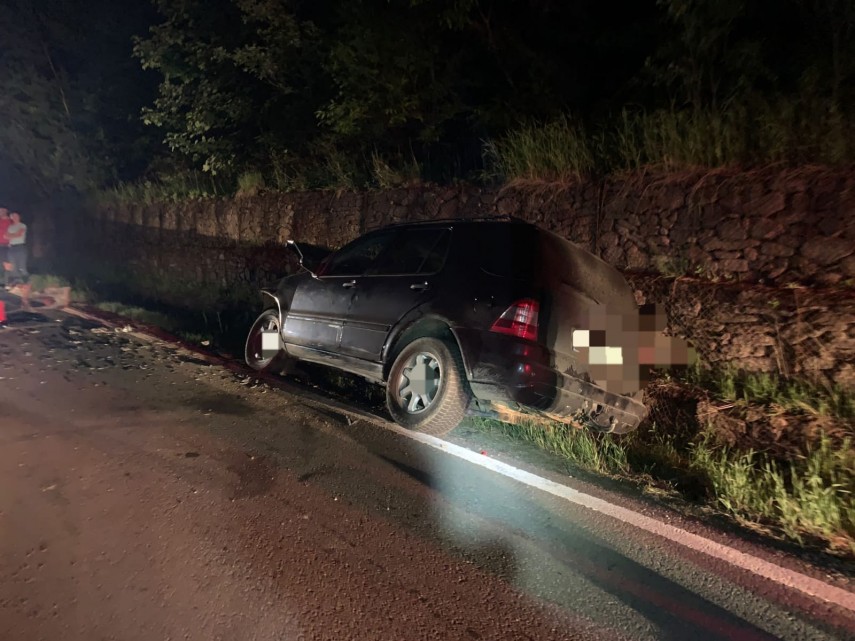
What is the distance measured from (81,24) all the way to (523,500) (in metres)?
20.9

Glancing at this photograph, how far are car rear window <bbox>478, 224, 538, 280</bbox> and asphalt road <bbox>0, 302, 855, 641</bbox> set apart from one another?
141cm

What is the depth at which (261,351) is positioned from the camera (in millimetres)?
7012

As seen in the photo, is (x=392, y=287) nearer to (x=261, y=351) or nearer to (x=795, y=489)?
(x=261, y=351)

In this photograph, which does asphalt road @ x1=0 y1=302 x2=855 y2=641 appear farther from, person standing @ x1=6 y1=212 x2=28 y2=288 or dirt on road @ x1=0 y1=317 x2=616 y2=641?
person standing @ x1=6 y1=212 x2=28 y2=288

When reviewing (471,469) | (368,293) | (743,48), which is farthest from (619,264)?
(471,469)

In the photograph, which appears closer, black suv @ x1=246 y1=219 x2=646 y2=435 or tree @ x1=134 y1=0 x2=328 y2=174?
black suv @ x1=246 y1=219 x2=646 y2=435

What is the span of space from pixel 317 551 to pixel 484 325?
76.2 inches

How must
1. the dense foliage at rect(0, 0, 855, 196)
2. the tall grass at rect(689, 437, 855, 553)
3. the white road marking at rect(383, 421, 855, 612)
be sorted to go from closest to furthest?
the white road marking at rect(383, 421, 855, 612)
the tall grass at rect(689, 437, 855, 553)
the dense foliage at rect(0, 0, 855, 196)

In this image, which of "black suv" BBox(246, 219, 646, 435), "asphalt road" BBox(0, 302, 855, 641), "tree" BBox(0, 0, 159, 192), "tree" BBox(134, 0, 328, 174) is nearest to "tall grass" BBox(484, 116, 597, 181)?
"black suv" BBox(246, 219, 646, 435)

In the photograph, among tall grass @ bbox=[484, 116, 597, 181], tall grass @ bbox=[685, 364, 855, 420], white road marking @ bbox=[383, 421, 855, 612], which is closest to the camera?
white road marking @ bbox=[383, 421, 855, 612]

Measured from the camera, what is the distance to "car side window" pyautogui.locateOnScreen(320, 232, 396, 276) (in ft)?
19.0

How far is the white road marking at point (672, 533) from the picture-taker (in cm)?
294

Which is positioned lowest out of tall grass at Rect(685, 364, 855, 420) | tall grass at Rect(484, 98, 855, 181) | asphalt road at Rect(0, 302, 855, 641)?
asphalt road at Rect(0, 302, 855, 641)

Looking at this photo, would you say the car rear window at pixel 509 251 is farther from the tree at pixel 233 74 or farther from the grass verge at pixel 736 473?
the tree at pixel 233 74
